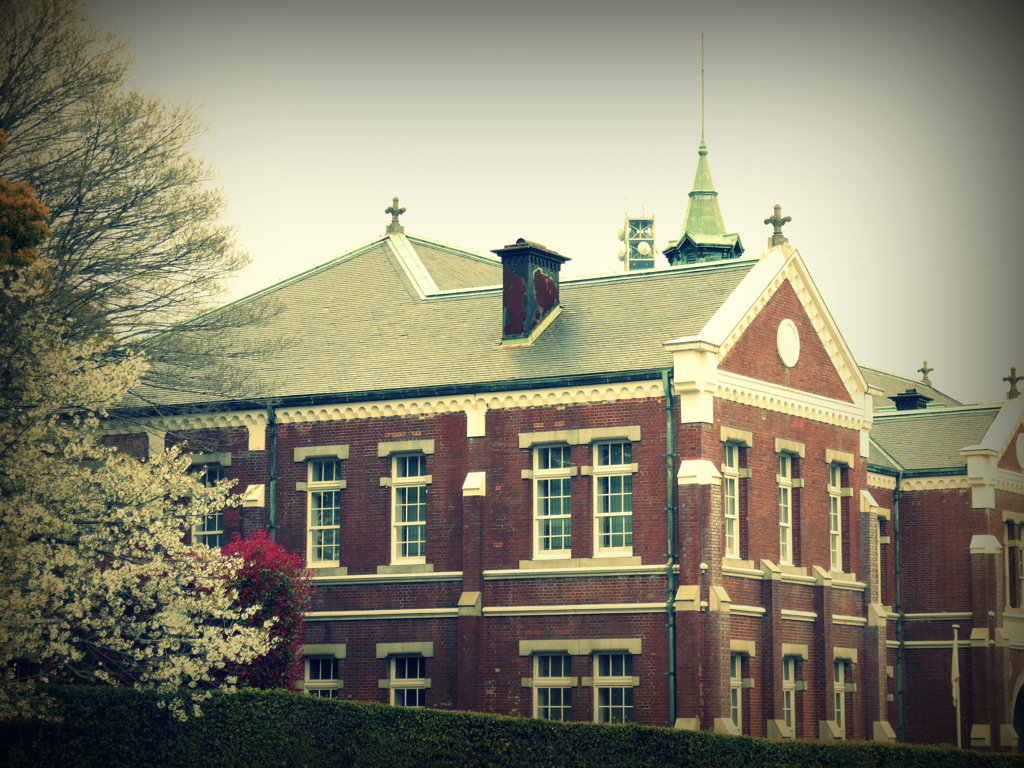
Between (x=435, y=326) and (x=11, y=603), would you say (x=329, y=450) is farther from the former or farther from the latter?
(x=11, y=603)

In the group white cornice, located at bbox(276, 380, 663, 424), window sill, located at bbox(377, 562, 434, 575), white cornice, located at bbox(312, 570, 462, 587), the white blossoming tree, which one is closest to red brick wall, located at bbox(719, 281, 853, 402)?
white cornice, located at bbox(276, 380, 663, 424)

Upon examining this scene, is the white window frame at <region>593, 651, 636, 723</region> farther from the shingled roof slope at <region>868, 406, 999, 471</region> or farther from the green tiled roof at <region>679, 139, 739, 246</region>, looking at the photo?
the green tiled roof at <region>679, 139, 739, 246</region>

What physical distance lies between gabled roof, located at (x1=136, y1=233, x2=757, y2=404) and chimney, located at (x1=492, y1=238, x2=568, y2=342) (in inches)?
16.9

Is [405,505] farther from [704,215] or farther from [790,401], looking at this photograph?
[704,215]

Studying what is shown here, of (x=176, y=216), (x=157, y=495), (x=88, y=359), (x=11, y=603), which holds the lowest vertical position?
(x=11, y=603)

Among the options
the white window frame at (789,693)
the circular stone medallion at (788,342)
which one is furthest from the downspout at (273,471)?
the white window frame at (789,693)

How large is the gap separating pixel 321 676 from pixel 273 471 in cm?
515

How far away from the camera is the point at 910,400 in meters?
52.6

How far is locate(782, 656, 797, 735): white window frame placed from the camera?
37594 mm

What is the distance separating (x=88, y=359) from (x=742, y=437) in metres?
14.5

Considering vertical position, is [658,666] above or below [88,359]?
below

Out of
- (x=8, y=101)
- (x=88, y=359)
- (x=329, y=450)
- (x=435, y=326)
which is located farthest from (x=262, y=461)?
(x=8, y=101)

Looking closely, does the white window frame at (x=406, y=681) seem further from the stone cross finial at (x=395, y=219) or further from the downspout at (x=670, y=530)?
the stone cross finial at (x=395, y=219)

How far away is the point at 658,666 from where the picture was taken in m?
34.5
